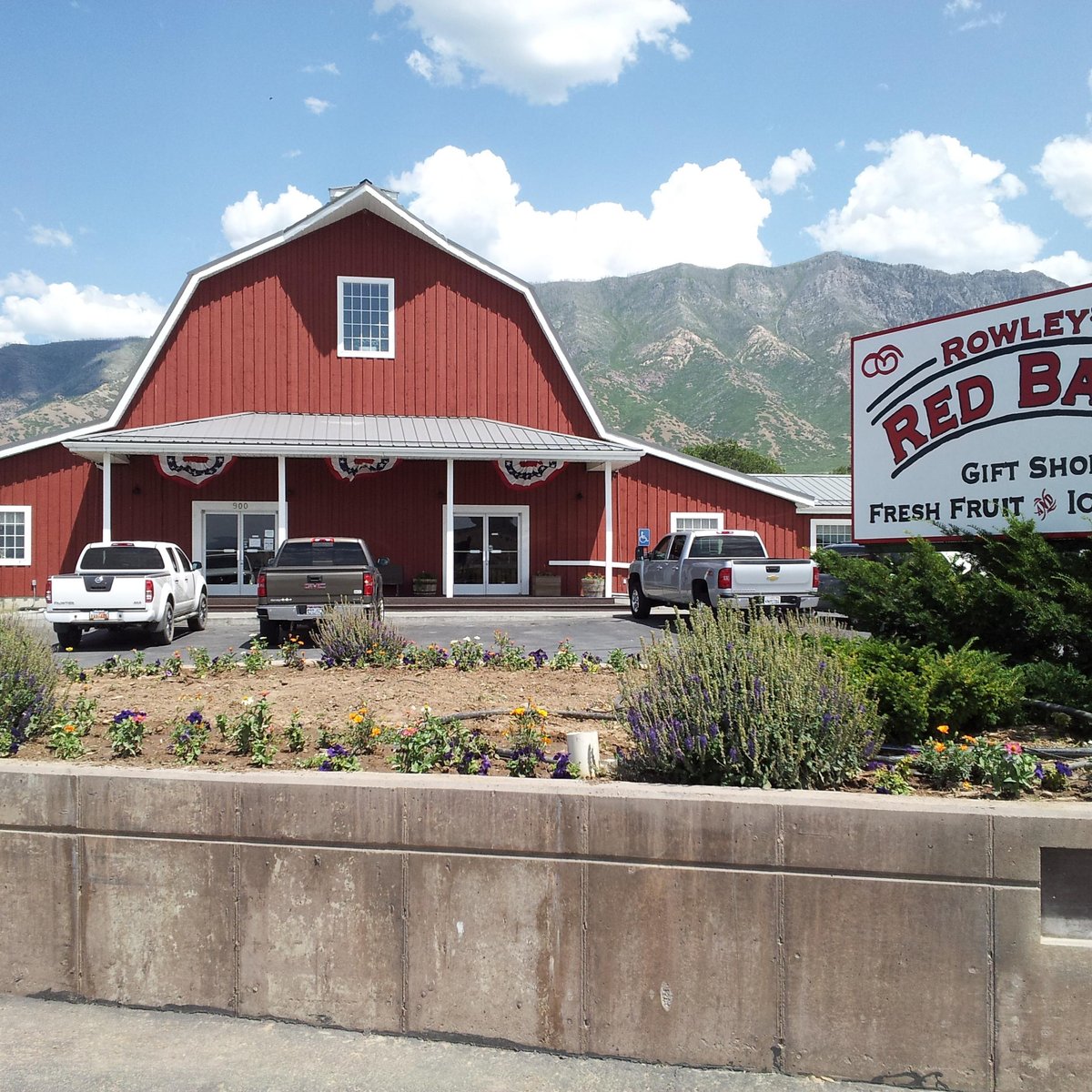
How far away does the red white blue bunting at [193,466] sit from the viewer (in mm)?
23609

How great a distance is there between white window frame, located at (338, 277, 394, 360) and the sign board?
1985 cm

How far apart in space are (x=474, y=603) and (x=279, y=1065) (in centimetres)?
2010

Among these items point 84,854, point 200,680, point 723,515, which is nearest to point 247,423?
point 723,515

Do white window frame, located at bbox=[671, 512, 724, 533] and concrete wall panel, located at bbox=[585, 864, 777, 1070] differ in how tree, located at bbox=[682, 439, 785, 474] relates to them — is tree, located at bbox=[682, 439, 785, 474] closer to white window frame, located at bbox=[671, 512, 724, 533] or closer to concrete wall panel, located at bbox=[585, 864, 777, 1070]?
white window frame, located at bbox=[671, 512, 724, 533]

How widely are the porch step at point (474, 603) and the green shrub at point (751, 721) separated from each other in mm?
18168

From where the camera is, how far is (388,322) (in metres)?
27.0

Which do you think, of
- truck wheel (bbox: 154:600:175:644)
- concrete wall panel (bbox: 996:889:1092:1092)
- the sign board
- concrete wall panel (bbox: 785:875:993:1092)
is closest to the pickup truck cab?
→ truck wheel (bbox: 154:600:175:644)

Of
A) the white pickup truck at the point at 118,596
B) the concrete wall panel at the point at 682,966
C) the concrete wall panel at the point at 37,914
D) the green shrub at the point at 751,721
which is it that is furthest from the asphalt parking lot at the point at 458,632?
the concrete wall panel at the point at 682,966

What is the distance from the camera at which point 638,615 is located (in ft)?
74.0

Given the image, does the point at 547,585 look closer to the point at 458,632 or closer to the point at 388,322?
the point at 388,322

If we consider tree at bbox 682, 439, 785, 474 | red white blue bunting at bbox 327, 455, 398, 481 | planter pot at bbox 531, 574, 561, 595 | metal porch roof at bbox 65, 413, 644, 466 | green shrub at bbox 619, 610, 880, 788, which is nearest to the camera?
green shrub at bbox 619, 610, 880, 788

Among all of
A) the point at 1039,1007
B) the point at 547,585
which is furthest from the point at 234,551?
the point at 1039,1007

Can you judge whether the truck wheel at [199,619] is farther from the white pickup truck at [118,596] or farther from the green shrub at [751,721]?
the green shrub at [751,721]

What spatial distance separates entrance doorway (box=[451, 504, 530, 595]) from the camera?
27.2 metres
